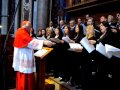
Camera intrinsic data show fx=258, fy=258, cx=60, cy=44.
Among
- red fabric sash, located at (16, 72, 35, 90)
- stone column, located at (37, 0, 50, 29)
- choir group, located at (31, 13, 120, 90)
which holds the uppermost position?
stone column, located at (37, 0, 50, 29)

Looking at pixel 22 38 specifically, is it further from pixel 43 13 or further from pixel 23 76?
pixel 43 13

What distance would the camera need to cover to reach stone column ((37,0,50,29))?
467 inches

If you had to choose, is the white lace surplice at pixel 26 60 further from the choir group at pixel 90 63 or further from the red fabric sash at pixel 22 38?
the choir group at pixel 90 63

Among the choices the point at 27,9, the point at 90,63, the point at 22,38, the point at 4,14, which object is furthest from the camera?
the point at 4,14

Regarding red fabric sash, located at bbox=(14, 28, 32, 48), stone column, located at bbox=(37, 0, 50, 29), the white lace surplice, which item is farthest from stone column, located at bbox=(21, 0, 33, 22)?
the white lace surplice

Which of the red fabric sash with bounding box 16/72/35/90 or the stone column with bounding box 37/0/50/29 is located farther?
the stone column with bounding box 37/0/50/29

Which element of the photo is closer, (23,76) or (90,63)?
(90,63)

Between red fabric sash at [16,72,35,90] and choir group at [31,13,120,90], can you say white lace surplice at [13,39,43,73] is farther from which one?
choir group at [31,13,120,90]

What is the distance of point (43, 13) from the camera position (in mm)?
11875

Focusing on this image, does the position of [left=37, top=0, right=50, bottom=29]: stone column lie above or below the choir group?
above

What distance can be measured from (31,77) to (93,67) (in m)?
1.34

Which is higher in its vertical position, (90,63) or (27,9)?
(27,9)

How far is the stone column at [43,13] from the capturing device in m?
11.9

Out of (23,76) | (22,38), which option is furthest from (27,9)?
(23,76)
